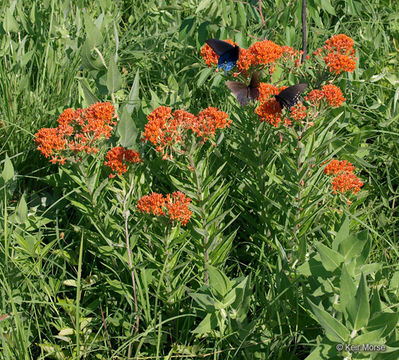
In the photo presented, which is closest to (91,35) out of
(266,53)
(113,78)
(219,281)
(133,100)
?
(113,78)

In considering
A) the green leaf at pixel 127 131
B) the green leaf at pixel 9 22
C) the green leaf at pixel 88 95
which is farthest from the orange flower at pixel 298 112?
the green leaf at pixel 9 22

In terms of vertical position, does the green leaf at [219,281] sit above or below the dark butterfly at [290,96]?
below

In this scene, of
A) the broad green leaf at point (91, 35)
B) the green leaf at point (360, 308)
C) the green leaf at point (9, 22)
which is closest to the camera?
the green leaf at point (360, 308)

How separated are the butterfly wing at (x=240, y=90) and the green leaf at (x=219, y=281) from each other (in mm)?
773

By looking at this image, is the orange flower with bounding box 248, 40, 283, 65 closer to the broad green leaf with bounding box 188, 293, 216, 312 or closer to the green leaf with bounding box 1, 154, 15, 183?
the broad green leaf with bounding box 188, 293, 216, 312

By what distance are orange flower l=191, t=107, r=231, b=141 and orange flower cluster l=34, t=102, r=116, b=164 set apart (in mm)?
412

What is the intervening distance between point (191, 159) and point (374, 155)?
4.32ft

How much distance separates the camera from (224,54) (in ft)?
7.72

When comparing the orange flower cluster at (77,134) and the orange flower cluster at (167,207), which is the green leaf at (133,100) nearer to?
the orange flower cluster at (77,134)

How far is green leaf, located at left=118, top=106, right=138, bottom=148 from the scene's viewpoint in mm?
2443

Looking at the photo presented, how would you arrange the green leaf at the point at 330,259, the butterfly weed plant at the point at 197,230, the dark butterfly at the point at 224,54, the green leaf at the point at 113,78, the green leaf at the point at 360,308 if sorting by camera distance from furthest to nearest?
the green leaf at the point at 113,78, the dark butterfly at the point at 224,54, the butterfly weed plant at the point at 197,230, the green leaf at the point at 330,259, the green leaf at the point at 360,308

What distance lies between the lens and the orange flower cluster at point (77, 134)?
2156 millimetres

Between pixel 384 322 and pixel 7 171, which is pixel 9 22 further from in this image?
pixel 384 322

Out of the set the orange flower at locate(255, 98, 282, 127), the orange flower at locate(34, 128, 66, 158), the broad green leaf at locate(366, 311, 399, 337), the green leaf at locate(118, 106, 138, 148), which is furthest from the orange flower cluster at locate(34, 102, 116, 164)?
the broad green leaf at locate(366, 311, 399, 337)
